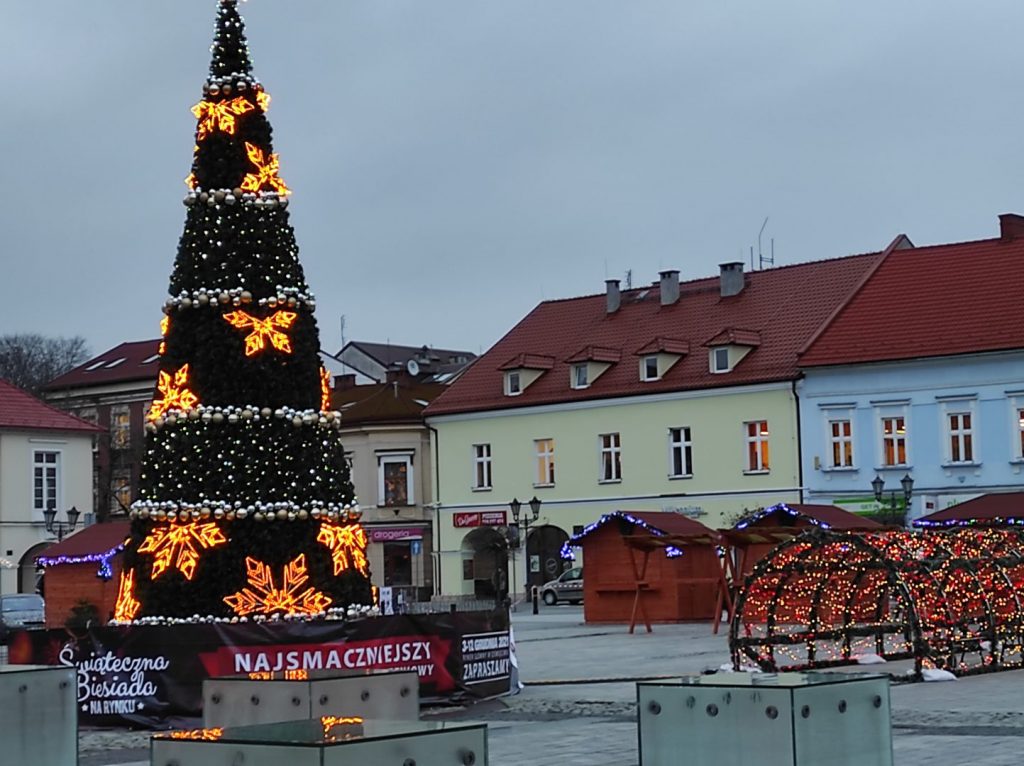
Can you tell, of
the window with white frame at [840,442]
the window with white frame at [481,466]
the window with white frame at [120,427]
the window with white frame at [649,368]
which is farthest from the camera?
the window with white frame at [120,427]

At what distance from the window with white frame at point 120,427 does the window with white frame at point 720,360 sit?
3478 centimetres

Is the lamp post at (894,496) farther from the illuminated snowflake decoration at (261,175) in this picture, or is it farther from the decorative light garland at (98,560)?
the illuminated snowflake decoration at (261,175)

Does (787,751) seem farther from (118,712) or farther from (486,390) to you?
(486,390)

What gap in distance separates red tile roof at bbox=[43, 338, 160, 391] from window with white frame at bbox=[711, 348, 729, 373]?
33709 millimetres

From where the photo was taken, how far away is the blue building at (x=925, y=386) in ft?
171

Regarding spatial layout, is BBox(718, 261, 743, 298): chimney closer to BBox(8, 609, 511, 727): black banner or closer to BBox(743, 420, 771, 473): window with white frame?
BBox(743, 420, 771, 473): window with white frame

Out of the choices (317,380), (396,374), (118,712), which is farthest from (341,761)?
(396,374)

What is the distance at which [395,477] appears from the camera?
231 feet

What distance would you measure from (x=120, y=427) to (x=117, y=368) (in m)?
4.86

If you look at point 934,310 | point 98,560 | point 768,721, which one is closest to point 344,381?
point 934,310

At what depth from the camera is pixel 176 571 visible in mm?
22609

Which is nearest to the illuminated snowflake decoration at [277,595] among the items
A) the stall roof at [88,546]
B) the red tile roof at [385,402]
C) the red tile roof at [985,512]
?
the red tile roof at [985,512]

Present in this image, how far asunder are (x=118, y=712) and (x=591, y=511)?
4090 centimetres

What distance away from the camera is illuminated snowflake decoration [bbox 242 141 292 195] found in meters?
23.9
